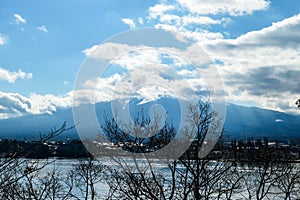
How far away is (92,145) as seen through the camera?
34.2 feet

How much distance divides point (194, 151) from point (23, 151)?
19.1 feet

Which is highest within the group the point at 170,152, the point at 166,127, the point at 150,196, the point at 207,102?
the point at 207,102

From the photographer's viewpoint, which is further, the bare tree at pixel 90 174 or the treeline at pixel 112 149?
the bare tree at pixel 90 174

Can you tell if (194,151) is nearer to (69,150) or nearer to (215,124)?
(215,124)

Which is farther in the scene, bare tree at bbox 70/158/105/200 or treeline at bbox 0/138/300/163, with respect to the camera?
bare tree at bbox 70/158/105/200

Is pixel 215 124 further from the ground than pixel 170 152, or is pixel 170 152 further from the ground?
pixel 215 124

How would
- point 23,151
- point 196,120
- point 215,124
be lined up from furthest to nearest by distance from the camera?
1. point 215,124
2. point 196,120
3. point 23,151

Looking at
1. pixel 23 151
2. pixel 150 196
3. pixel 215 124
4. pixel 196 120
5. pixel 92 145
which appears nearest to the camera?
pixel 23 151

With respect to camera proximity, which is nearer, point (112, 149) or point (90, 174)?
point (112, 149)

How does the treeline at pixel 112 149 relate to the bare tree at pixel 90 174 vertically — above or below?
above

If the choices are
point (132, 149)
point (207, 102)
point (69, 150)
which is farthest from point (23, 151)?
point (69, 150)

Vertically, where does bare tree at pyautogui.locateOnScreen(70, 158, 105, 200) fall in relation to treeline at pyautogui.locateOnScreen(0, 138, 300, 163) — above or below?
below

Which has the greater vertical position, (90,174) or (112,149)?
(112,149)

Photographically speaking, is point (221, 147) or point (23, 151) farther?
point (221, 147)
